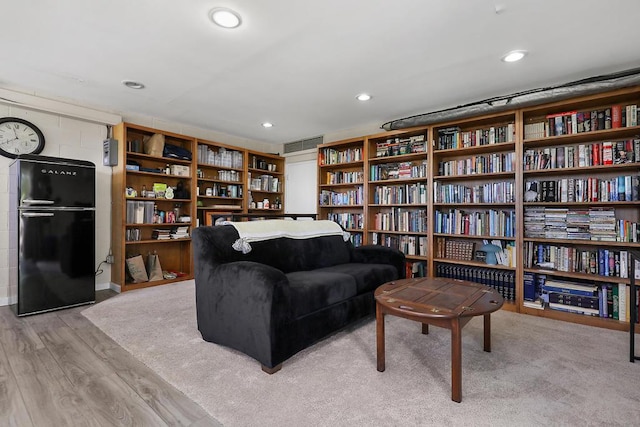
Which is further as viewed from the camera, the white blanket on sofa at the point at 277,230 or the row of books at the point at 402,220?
the row of books at the point at 402,220

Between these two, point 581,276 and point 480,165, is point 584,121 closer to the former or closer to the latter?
point 480,165

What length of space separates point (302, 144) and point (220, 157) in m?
1.46

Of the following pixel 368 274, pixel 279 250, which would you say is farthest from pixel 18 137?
pixel 368 274

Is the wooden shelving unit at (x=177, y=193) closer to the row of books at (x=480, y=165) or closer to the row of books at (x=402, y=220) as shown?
the row of books at (x=402, y=220)

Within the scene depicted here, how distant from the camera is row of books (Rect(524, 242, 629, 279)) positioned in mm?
2789

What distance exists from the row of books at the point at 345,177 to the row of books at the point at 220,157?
156cm

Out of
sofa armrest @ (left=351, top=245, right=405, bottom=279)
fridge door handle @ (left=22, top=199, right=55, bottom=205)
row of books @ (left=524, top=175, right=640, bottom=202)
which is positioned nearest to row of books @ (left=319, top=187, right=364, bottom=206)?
sofa armrest @ (left=351, top=245, right=405, bottom=279)

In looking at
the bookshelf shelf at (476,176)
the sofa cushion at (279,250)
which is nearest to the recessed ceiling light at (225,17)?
the sofa cushion at (279,250)

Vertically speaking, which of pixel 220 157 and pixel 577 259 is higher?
pixel 220 157

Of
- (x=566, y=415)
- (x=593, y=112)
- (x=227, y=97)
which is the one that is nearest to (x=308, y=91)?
A: (x=227, y=97)

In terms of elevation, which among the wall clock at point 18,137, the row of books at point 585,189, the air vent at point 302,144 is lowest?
the row of books at point 585,189

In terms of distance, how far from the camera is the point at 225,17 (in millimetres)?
2059

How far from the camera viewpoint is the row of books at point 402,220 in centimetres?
395

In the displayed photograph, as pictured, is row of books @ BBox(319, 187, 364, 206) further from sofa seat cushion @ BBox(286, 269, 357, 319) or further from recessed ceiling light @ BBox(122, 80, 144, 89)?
recessed ceiling light @ BBox(122, 80, 144, 89)
